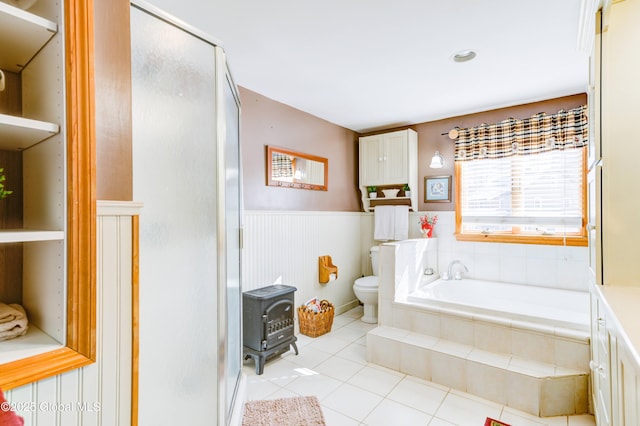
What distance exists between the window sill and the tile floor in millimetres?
1664

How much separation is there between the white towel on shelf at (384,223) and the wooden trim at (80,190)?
3476 millimetres

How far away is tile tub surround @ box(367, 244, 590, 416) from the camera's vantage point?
201 centimetres

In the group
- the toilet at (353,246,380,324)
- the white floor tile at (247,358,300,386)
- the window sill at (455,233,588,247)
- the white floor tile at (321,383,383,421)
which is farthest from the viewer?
the toilet at (353,246,380,324)

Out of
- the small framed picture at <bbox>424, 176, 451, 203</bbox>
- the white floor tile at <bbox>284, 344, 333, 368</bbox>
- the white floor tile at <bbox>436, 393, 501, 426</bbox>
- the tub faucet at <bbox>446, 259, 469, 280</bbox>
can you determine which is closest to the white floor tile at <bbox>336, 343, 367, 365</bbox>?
the white floor tile at <bbox>284, 344, 333, 368</bbox>

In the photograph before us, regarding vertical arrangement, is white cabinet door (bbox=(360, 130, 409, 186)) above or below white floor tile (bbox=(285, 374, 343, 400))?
above

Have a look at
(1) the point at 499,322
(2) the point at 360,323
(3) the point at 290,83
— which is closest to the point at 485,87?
(3) the point at 290,83

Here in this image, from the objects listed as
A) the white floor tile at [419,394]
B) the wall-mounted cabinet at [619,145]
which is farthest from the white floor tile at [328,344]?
the wall-mounted cabinet at [619,145]

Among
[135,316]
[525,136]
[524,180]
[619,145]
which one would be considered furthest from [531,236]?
[135,316]

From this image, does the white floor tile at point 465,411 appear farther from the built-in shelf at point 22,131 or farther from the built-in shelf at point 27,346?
the built-in shelf at point 22,131

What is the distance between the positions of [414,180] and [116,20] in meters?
3.43

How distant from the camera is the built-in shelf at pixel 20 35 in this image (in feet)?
2.83

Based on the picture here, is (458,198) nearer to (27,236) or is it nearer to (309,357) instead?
(309,357)

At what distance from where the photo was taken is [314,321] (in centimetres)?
322

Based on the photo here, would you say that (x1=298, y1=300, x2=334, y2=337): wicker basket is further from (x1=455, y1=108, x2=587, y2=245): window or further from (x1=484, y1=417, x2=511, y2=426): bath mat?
(x1=455, y1=108, x2=587, y2=245): window
